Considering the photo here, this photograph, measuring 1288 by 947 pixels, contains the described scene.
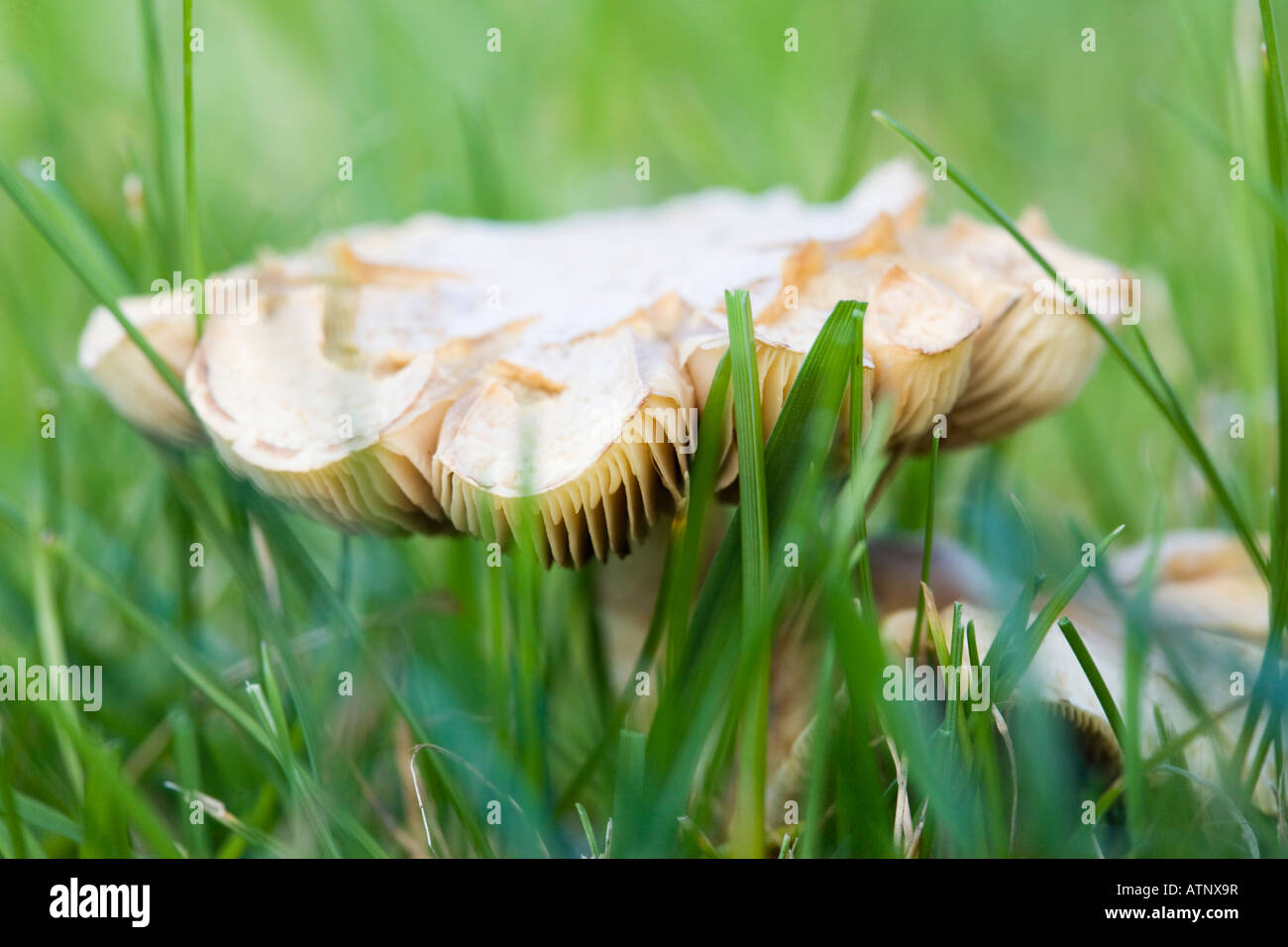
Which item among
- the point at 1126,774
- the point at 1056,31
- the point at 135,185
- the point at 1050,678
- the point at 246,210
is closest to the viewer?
the point at 1126,774

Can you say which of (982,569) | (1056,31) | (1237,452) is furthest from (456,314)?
(1056,31)

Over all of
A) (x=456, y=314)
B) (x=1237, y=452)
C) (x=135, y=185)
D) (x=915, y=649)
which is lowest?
(x=915, y=649)

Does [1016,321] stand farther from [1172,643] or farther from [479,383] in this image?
[479,383]

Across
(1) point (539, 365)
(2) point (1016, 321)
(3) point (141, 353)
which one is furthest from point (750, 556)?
(3) point (141, 353)

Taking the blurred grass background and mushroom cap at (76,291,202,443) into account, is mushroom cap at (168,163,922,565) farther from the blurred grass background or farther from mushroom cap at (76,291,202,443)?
the blurred grass background

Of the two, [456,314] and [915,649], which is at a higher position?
[456,314]

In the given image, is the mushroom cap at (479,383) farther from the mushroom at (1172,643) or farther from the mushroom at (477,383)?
the mushroom at (1172,643)

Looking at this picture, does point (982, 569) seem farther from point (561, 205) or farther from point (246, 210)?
point (246, 210)
